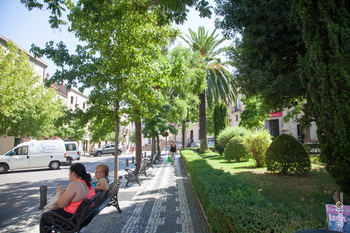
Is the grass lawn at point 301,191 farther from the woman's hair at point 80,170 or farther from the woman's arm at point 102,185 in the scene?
the woman's hair at point 80,170

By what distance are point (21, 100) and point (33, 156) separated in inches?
192

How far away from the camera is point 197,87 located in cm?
1638

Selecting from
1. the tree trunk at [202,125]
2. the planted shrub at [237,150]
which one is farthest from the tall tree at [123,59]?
the tree trunk at [202,125]

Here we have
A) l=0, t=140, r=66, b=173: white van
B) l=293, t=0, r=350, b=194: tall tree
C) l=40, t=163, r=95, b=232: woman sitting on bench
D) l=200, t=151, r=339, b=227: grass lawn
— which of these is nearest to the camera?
l=40, t=163, r=95, b=232: woman sitting on bench

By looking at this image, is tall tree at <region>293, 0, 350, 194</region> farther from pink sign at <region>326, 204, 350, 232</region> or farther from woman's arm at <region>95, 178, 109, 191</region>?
woman's arm at <region>95, 178, 109, 191</region>

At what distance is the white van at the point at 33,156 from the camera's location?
49.8 ft

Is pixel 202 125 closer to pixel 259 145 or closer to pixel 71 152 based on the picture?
pixel 259 145

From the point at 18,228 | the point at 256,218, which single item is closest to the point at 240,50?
the point at 256,218

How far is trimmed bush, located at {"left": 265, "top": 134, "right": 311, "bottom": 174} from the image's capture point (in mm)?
7434

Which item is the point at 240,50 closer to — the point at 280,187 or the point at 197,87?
→ the point at 280,187

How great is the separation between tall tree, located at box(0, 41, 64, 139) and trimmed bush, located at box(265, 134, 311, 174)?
1147 cm

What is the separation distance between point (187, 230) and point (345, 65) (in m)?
4.01

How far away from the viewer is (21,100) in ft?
58.2

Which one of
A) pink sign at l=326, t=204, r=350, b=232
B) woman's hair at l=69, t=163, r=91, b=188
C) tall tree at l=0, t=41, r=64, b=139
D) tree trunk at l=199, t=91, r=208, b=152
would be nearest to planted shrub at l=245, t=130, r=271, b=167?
woman's hair at l=69, t=163, r=91, b=188
